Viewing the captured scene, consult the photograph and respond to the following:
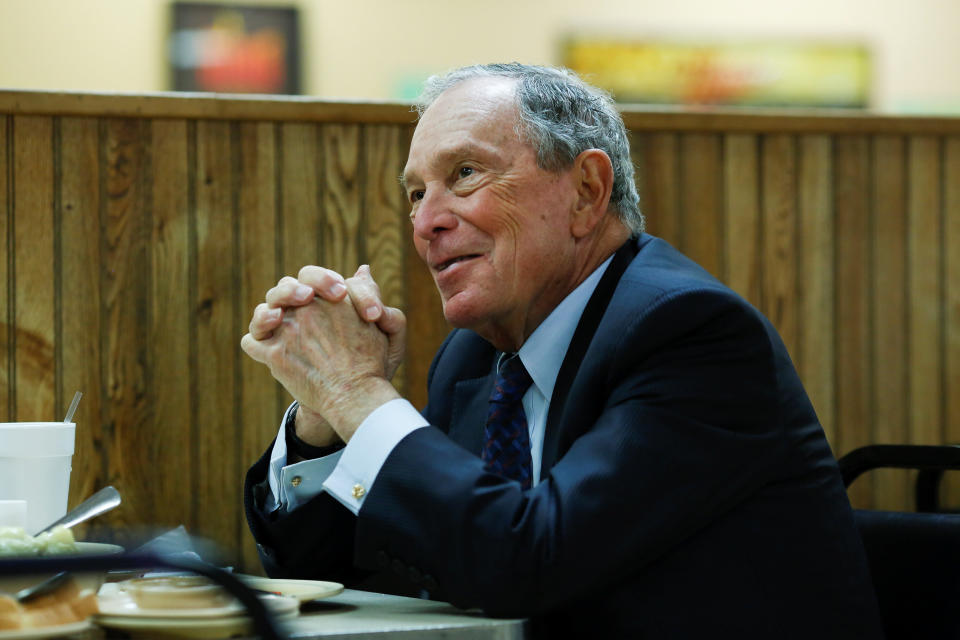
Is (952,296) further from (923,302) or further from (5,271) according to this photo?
(5,271)

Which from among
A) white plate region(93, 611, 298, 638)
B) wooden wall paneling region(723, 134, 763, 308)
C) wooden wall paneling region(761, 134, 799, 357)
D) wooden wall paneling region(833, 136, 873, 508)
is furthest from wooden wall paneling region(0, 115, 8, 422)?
wooden wall paneling region(833, 136, 873, 508)

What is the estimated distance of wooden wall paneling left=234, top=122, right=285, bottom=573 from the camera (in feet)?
7.95

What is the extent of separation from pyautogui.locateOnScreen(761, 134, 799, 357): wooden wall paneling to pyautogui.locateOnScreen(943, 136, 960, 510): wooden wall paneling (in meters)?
0.41

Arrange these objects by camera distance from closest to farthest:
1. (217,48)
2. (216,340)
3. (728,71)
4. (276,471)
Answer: (276,471) < (216,340) < (217,48) < (728,71)

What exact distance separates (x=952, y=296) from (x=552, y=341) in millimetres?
1649

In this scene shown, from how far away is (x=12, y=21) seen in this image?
12.8 ft

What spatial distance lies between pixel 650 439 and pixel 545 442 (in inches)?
8.0

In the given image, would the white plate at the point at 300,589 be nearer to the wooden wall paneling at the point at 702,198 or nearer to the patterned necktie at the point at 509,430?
the patterned necktie at the point at 509,430

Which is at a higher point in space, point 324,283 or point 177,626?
point 324,283

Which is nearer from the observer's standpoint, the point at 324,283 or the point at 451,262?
the point at 324,283

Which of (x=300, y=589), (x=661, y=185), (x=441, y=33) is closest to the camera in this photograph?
(x=300, y=589)

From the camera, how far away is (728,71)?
4.38 meters

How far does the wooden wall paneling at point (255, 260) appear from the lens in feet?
7.95

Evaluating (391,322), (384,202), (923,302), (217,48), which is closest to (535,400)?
(391,322)
